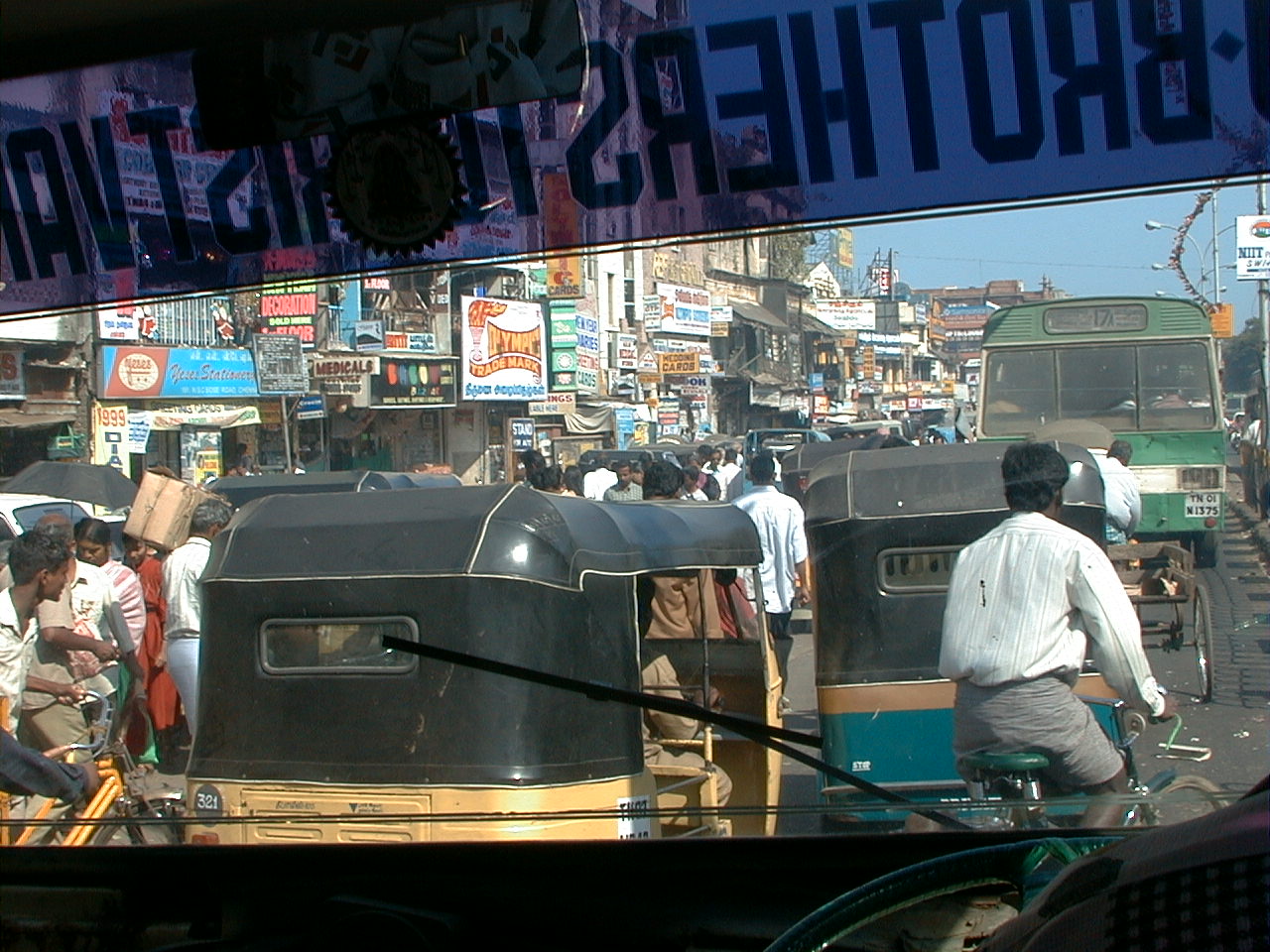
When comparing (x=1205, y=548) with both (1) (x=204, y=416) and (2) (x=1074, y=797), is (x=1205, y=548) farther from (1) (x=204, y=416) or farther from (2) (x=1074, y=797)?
(1) (x=204, y=416)

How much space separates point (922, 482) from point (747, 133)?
25.5 inches

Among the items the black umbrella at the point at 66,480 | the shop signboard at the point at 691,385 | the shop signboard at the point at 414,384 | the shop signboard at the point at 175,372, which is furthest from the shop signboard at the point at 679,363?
the black umbrella at the point at 66,480

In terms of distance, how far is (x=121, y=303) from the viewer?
1.99 metres

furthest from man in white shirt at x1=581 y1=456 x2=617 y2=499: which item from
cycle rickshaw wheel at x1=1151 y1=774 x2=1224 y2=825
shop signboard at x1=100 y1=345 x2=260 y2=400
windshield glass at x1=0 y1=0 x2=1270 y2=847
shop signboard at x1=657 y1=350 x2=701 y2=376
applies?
cycle rickshaw wheel at x1=1151 y1=774 x2=1224 y2=825

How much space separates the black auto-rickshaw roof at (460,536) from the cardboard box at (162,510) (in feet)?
0.30

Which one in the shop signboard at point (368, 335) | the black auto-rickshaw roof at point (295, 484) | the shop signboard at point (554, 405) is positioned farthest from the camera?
the black auto-rickshaw roof at point (295, 484)

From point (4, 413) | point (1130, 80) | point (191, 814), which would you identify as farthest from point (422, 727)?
point (1130, 80)

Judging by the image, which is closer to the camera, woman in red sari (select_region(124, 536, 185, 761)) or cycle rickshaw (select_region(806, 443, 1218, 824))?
cycle rickshaw (select_region(806, 443, 1218, 824))

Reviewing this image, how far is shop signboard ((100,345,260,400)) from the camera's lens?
6.39 feet

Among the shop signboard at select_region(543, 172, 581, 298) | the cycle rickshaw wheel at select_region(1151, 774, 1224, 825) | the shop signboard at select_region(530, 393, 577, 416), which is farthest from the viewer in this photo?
the shop signboard at select_region(530, 393, 577, 416)

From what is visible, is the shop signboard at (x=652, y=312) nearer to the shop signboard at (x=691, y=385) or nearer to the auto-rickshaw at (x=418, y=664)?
the shop signboard at (x=691, y=385)

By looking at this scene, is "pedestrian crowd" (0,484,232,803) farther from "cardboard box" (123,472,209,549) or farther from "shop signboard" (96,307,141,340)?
"shop signboard" (96,307,141,340)

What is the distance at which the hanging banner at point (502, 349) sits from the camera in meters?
1.87

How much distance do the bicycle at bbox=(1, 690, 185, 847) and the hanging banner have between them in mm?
818
